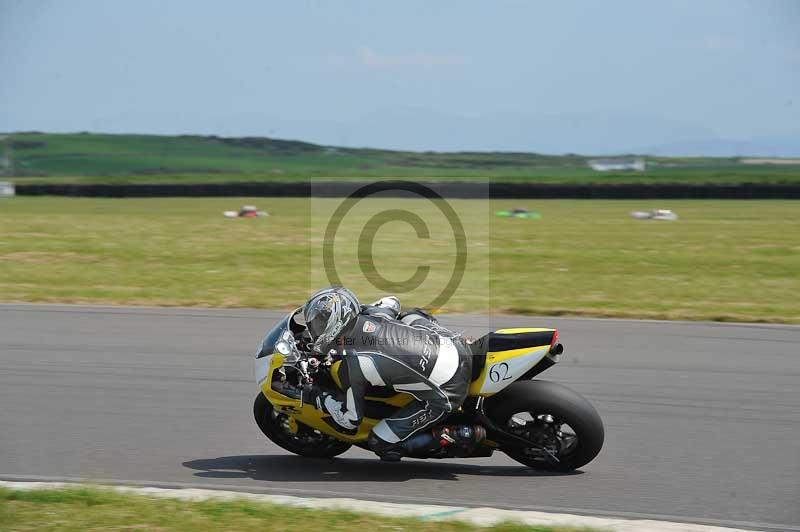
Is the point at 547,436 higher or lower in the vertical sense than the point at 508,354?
lower

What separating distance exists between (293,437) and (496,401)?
143 centimetres

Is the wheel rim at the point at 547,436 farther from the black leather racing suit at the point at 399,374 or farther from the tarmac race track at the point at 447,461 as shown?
the black leather racing suit at the point at 399,374

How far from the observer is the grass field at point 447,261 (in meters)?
13.3

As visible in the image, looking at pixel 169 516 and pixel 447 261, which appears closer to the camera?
pixel 169 516

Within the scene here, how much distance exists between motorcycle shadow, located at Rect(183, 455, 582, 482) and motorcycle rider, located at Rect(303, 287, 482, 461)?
251 millimetres

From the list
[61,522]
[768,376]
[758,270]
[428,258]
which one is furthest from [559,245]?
[61,522]

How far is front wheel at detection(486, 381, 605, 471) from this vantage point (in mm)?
5648

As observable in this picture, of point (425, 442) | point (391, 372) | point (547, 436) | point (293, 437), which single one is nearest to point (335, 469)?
point (293, 437)

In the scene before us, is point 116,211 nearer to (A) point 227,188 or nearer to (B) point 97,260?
(A) point 227,188

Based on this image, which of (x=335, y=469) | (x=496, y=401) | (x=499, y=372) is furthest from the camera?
(x=335, y=469)

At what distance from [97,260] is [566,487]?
14.1 metres

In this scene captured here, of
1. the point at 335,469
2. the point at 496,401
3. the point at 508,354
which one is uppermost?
the point at 508,354

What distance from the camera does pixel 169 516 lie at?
16.0 ft

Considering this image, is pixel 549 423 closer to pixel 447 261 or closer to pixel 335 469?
pixel 335 469
